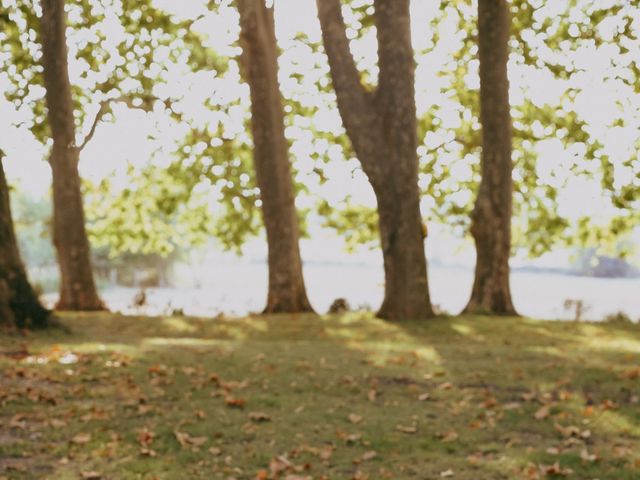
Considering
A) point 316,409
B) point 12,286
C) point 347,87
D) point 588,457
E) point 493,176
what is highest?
point 347,87

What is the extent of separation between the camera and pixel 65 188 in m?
22.2

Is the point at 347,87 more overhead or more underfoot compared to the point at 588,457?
more overhead

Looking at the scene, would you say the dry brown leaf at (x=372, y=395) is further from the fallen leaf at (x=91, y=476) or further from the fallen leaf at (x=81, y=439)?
the fallen leaf at (x=91, y=476)

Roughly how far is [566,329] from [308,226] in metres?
11.6

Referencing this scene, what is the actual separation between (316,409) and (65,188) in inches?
538

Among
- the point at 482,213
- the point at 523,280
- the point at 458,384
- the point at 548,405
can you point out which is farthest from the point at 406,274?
the point at 523,280

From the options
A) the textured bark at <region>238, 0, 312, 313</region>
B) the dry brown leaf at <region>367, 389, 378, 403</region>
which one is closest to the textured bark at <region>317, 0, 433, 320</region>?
the textured bark at <region>238, 0, 312, 313</region>

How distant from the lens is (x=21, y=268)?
14.6 metres

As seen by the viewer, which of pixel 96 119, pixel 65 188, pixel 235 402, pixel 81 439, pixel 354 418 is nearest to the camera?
pixel 81 439

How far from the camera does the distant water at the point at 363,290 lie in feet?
142

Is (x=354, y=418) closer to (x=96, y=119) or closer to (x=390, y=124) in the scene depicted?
(x=390, y=124)

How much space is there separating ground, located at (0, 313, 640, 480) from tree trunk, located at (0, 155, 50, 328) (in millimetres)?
446

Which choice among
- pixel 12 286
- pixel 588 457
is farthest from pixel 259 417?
pixel 12 286

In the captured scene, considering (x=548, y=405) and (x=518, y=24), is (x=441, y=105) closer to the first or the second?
(x=518, y=24)
